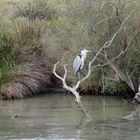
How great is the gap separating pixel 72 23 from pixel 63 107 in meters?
3.60

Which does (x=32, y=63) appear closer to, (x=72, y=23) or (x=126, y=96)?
(x=72, y=23)

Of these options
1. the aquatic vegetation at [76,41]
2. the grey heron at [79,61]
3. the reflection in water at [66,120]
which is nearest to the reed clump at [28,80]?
the aquatic vegetation at [76,41]

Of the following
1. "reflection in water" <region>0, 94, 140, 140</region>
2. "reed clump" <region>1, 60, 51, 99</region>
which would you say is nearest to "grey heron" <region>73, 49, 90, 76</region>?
"reflection in water" <region>0, 94, 140, 140</region>

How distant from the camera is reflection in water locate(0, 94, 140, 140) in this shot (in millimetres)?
12469

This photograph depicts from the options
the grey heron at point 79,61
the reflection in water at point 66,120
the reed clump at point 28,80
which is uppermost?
the grey heron at point 79,61

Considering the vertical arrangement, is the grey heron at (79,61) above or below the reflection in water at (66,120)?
above

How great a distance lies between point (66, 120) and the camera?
14266mm

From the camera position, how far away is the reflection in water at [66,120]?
40.9 ft

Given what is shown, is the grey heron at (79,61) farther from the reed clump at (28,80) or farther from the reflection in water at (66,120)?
the reed clump at (28,80)

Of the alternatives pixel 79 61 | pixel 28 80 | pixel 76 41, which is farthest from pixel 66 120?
pixel 76 41

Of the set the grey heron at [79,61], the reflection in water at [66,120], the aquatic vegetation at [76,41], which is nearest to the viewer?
the reflection in water at [66,120]

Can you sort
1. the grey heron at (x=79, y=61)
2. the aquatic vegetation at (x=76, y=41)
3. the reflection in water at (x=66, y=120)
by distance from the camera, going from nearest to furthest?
1. the reflection in water at (x=66, y=120)
2. the grey heron at (x=79, y=61)
3. the aquatic vegetation at (x=76, y=41)

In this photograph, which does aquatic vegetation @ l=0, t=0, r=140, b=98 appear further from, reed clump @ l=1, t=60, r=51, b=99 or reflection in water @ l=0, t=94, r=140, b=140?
reflection in water @ l=0, t=94, r=140, b=140

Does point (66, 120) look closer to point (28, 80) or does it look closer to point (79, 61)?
point (79, 61)
